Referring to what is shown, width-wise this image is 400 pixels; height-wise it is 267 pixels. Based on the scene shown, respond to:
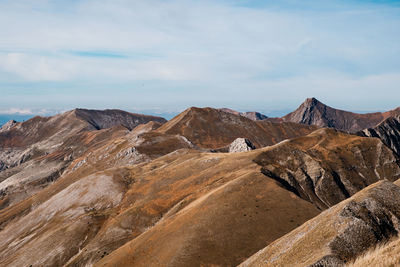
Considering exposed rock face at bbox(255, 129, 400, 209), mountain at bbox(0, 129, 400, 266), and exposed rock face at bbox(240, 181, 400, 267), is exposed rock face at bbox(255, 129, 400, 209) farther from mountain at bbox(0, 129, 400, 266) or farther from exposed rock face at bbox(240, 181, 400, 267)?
exposed rock face at bbox(240, 181, 400, 267)

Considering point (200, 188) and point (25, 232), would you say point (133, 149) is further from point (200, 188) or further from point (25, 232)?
point (200, 188)

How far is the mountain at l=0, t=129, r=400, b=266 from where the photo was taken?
52656 millimetres

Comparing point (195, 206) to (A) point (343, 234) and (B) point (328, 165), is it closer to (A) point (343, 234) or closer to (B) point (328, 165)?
(A) point (343, 234)

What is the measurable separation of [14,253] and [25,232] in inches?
620

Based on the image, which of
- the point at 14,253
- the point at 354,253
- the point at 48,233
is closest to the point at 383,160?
the point at 354,253

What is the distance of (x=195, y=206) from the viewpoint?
63.6m

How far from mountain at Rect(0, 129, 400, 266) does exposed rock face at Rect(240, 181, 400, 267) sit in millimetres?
18567

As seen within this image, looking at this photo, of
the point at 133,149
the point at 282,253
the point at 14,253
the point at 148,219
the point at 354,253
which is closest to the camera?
the point at 354,253

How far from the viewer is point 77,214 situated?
9838cm

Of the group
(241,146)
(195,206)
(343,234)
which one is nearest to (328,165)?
(241,146)

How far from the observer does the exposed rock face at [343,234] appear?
84.3ft

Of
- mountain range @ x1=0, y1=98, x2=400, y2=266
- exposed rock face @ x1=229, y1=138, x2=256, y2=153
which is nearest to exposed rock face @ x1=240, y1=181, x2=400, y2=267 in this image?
mountain range @ x1=0, y1=98, x2=400, y2=266

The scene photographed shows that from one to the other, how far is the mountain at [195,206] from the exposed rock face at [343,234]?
60.9ft

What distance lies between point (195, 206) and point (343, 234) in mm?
39335
